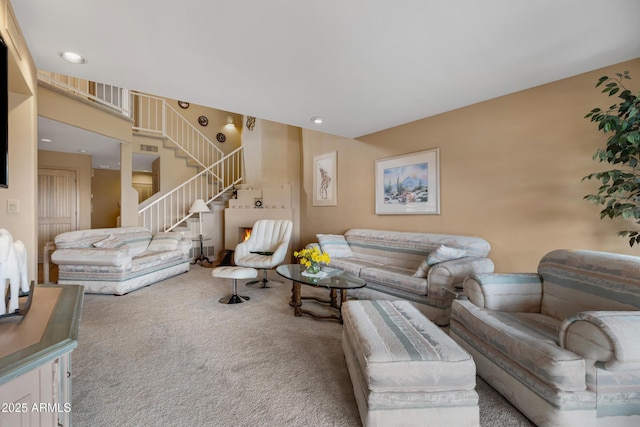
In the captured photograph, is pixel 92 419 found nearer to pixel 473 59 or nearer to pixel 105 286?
pixel 105 286

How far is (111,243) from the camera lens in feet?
13.3

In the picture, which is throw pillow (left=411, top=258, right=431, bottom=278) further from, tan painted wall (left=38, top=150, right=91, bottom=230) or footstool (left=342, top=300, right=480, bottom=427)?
tan painted wall (left=38, top=150, right=91, bottom=230)

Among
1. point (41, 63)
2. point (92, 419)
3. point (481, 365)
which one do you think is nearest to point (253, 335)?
point (92, 419)

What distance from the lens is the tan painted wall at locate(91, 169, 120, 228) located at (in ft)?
24.9

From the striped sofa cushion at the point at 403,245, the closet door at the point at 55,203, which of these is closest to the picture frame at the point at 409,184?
the striped sofa cushion at the point at 403,245

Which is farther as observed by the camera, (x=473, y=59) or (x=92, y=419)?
(x=473, y=59)

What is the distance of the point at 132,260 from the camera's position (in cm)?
385

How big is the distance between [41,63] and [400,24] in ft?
9.50

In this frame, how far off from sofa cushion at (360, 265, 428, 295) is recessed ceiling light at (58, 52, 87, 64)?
129 inches

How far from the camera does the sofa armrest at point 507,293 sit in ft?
6.61

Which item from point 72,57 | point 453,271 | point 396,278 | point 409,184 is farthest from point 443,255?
point 72,57

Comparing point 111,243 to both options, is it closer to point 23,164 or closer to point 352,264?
point 23,164

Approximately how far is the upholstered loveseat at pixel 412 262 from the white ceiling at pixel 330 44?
165 centimetres

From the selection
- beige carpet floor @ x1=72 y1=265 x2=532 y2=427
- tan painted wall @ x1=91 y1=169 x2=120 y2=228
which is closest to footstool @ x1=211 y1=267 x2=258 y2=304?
beige carpet floor @ x1=72 y1=265 x2=532 y2=427
